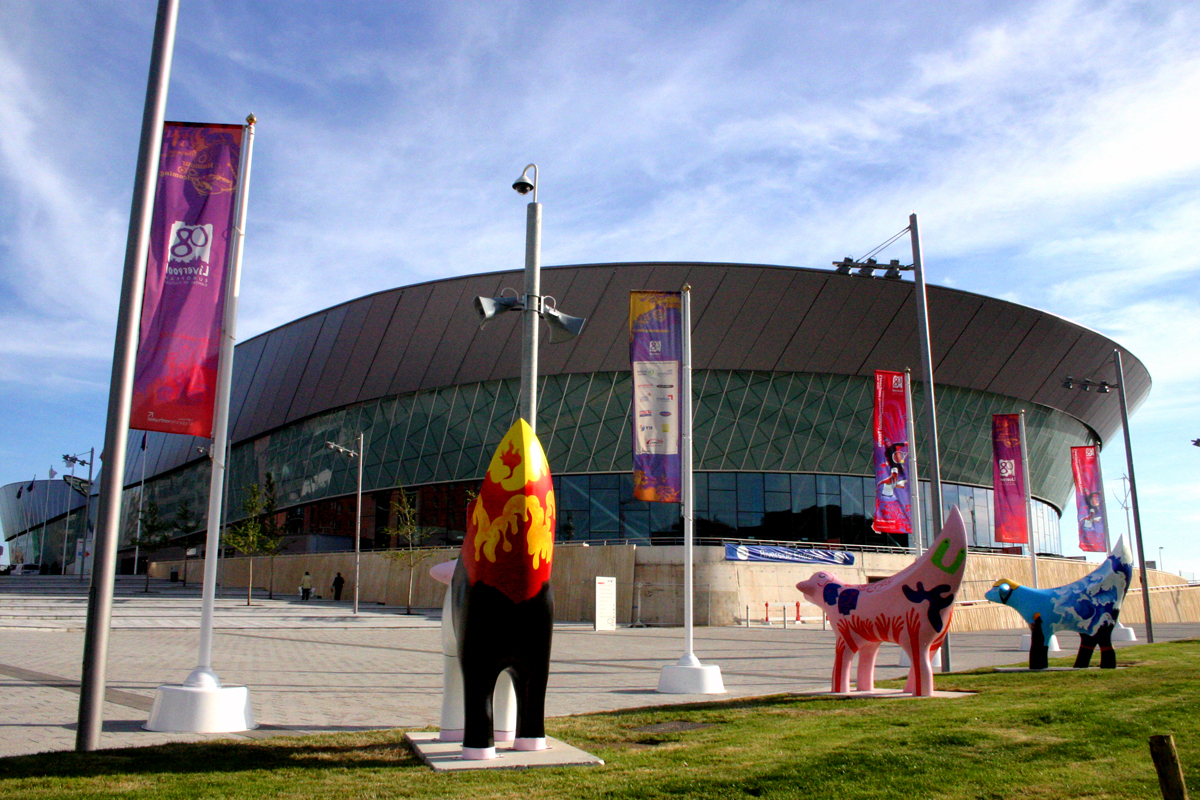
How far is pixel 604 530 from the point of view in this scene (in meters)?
45.1

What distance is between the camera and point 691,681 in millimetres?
13125

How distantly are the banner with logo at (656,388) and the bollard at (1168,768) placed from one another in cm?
1293

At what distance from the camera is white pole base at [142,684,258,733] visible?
365 inches

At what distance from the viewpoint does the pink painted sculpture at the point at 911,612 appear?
11.7 metres

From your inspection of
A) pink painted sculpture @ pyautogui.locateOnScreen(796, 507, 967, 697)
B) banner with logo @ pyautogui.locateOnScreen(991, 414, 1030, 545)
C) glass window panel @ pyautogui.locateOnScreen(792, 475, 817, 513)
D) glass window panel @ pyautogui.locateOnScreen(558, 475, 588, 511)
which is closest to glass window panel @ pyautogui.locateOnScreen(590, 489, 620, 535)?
glass window panel @ pyautogui.locateOnScreen(558, 475, 588, 511)

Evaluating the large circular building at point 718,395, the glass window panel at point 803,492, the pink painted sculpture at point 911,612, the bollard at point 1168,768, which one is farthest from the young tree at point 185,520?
the bollard at point 1168,768

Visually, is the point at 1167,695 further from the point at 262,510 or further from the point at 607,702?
the point at 262,510

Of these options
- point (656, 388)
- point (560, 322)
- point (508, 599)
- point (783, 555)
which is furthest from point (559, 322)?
point (783, 555)

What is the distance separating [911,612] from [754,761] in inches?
215

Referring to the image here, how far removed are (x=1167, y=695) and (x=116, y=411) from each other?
38.0 feet

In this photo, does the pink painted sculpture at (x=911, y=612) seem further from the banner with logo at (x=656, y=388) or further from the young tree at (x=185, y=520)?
the young tree at (x=185, y=520)

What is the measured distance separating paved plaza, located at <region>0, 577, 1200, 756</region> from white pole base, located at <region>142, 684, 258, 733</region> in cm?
25

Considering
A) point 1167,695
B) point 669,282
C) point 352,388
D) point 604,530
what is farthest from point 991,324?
point 1167,695

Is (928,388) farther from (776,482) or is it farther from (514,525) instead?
(776,482)
